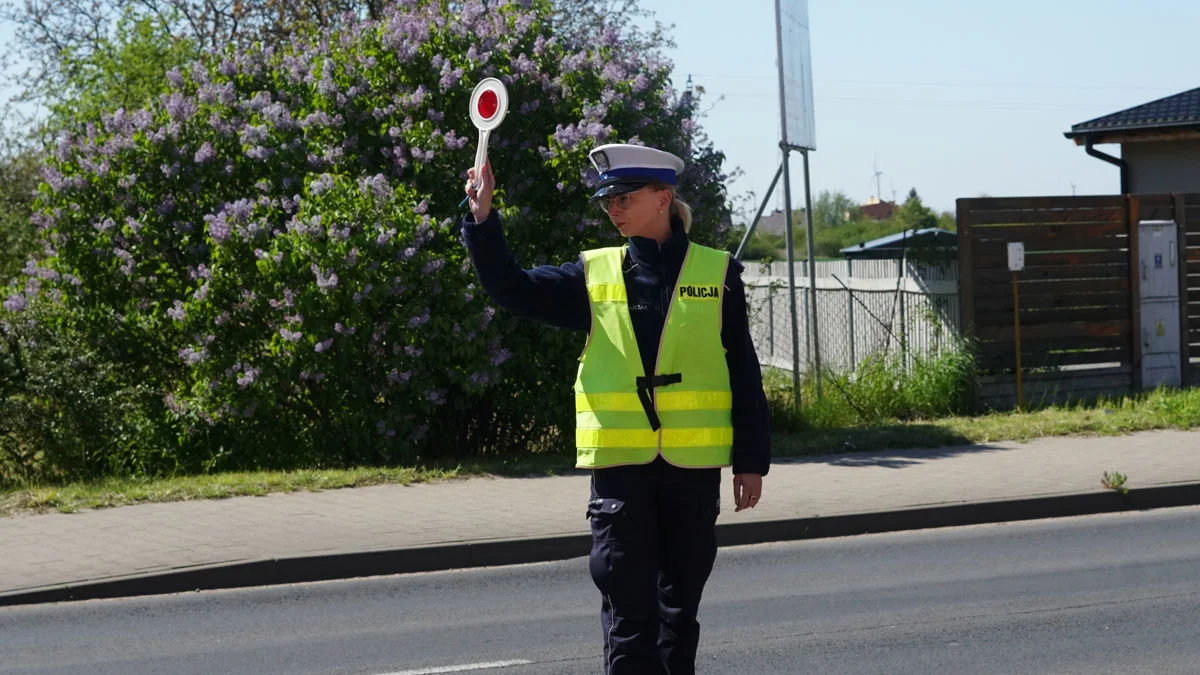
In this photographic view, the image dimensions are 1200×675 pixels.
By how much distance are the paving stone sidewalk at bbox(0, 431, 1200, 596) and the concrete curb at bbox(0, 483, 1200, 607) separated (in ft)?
0.21

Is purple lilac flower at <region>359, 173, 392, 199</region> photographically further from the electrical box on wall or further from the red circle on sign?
the electrical box on wall

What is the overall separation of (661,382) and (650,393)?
48 millimetres

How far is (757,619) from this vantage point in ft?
22.6

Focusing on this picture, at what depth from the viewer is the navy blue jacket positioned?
4352mm

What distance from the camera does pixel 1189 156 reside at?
68.7ft

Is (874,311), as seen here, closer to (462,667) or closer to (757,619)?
(757,619)

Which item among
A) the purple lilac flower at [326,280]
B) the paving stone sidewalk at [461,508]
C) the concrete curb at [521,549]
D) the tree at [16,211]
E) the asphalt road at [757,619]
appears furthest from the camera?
the tree at [16,211]

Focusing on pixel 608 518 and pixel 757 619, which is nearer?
pixel 608 518

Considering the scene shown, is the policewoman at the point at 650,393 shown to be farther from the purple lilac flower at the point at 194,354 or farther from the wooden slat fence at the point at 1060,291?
the wooden slat fence at the point at 1060,291

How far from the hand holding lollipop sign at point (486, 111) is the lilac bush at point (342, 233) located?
6874 mm

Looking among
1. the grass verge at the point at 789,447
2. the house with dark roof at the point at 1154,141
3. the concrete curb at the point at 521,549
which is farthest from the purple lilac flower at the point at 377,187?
the house with dark roof at the point at 1154,141

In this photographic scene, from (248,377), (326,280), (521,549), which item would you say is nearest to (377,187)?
(326,280)

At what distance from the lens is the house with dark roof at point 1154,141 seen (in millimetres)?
20547

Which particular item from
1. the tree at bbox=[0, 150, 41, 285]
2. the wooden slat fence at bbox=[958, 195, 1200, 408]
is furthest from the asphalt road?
the tree at bbox=[0, 150, 41, 285]
